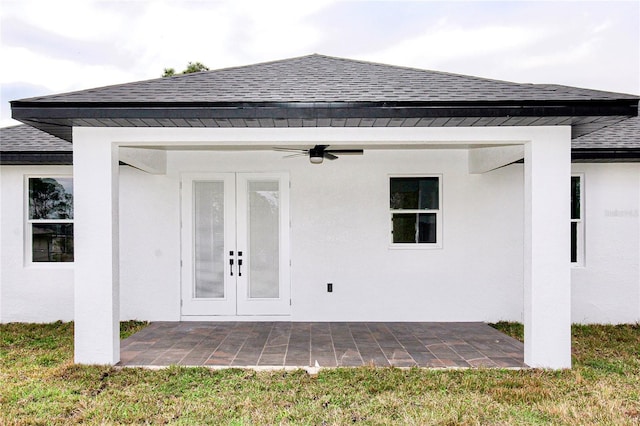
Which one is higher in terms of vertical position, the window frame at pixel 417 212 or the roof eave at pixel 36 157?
the roof eave at pixel 36 157

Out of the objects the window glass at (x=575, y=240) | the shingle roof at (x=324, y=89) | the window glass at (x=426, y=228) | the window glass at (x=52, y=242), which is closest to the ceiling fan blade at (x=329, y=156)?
the shingle roof at (x=324, y=89)

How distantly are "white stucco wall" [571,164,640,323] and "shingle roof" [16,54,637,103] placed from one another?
3.26 meters

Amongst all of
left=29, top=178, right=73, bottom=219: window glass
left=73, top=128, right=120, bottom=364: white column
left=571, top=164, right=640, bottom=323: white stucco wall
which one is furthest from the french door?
left=571, top=164, right=640, bottom=323: white stucco wall

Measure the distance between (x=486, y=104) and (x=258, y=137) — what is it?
2631 millimetres

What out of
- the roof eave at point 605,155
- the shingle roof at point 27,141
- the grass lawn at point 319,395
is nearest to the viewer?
the grass lawn at point 319,395

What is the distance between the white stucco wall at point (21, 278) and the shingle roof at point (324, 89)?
3636mm

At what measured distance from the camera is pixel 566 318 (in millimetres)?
4730

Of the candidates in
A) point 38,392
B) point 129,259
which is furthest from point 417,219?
point 38,392

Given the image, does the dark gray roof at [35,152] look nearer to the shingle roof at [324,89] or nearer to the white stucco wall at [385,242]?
the white stucco wall at [385,242]

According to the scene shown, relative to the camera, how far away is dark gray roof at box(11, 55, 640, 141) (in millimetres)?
4273

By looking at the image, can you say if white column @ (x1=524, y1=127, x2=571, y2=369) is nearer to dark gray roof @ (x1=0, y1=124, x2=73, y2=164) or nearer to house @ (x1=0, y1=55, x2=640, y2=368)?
house @ (x1=0, y1=55, x2=640, y2=368)

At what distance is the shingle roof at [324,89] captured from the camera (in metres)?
4.36

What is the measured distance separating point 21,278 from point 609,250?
35.9 ft

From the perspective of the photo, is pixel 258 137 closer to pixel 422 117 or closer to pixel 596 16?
pixel 422 117
